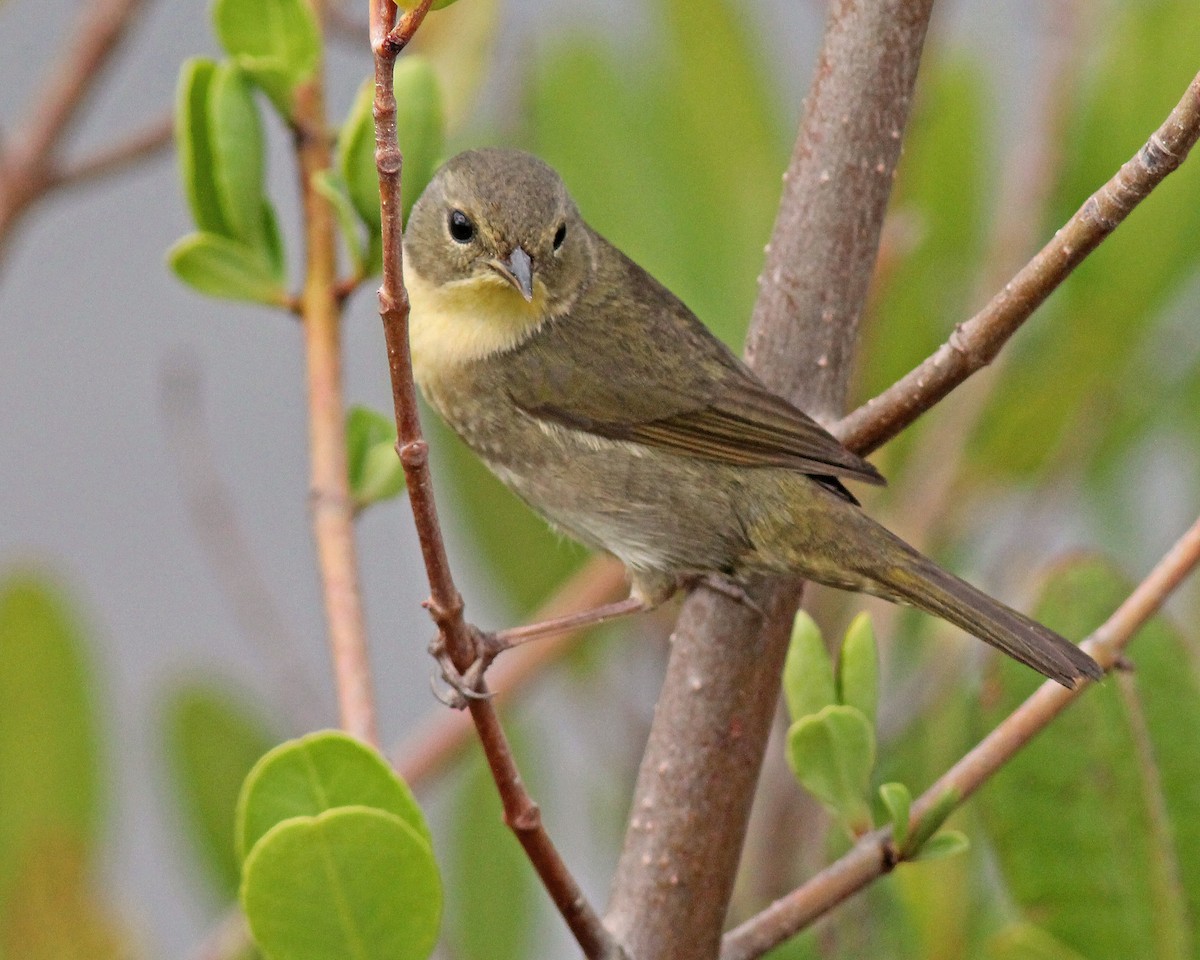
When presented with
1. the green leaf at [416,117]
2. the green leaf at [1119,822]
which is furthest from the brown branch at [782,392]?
the green leaf at [416,117]

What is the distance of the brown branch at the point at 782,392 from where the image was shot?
1901 millimetres

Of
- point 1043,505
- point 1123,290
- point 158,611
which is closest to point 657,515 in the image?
point 1043,505

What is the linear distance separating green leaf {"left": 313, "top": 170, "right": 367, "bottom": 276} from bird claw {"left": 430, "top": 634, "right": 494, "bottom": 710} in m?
0.47

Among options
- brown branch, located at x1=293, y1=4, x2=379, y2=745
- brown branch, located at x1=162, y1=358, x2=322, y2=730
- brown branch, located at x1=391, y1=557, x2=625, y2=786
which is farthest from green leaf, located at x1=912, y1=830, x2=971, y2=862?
brown branch, located at x1=162, y1=358, x2=322, y2=730

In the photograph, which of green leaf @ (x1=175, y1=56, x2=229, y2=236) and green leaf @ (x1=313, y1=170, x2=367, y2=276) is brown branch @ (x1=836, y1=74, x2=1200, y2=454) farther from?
green leaf @ (x1=175, y1=56, x2=229, y2=236)

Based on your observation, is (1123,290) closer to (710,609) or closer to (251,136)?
(710,609)

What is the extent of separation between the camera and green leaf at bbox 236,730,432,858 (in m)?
1.52

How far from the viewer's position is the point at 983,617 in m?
2.12

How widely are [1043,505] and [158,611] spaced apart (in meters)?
3.46

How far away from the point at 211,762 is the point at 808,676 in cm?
125

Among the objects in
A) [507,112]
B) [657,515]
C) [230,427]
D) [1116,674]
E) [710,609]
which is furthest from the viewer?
[230,427]

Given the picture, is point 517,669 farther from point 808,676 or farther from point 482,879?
point 808,676

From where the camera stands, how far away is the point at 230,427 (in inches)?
232

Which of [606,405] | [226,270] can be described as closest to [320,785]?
[226,270]
